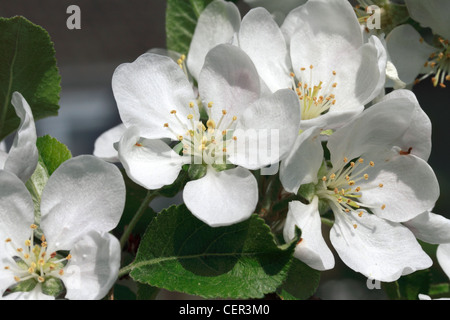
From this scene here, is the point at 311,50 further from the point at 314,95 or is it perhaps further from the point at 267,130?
the point at 267,130

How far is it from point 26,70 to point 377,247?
0.57 metres

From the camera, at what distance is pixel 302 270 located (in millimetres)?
857

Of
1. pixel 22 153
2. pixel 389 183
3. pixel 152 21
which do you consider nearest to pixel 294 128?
pixel 389 183

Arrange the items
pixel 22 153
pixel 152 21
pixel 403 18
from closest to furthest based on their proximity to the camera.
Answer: pixel 22 153 → pixel 403 18 → pixel 152 21

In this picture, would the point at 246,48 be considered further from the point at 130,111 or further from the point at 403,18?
the point at 403,18

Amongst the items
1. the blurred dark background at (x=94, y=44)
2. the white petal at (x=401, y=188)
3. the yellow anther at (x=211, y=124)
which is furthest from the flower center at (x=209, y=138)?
the blurred dark background at (x=94, y=44)

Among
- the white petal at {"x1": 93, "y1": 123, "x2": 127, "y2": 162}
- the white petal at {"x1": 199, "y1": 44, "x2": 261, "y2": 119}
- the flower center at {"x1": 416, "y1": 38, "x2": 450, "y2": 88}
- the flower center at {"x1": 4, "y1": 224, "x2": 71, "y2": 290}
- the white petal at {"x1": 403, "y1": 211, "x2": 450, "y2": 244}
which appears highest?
the white petal at {"x1": 199, "y1": 44, "x2": 261, "y2": 119}

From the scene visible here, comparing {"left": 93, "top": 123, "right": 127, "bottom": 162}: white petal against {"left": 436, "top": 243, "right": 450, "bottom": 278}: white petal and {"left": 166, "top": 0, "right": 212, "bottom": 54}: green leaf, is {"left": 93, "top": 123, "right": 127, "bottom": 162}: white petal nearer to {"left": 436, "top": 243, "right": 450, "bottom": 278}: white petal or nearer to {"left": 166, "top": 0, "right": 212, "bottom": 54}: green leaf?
{"left": 166, "top": 0, "right": 212, "bottom": 54}: green leaf

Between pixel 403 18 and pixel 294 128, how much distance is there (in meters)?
0.39

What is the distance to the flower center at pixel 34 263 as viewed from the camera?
77cm

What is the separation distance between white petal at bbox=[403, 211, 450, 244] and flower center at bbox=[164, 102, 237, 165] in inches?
11.1

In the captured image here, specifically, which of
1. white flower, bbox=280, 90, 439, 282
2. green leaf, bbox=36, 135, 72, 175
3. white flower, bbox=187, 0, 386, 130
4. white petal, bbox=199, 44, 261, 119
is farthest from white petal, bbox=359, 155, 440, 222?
green leaf, bbox=36, 135, 72, 175

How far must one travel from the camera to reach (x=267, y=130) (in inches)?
30.7

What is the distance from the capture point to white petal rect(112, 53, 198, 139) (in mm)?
829
